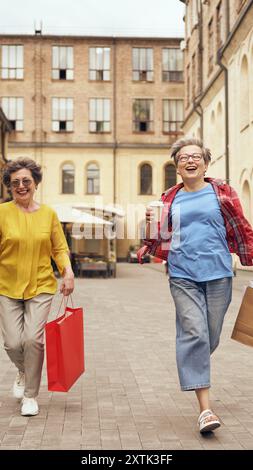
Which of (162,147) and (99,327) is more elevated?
(162,147)

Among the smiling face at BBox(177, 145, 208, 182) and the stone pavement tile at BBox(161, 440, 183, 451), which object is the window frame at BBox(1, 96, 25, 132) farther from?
the stone pavement tile at BBox(161, 440, 183, 451)

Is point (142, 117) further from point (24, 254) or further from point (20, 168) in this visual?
point (24, 254)

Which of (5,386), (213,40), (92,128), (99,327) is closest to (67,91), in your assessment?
(92,128)

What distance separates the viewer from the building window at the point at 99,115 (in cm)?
5081

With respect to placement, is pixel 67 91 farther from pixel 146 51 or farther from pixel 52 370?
pixel 52 370

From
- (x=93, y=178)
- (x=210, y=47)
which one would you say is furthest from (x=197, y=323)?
(x=93, y=178)

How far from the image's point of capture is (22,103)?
50.5 meters

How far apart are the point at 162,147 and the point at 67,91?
7.88 meters

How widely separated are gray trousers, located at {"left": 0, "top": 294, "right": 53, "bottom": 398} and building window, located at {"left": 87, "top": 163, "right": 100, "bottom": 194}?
45.5 meters

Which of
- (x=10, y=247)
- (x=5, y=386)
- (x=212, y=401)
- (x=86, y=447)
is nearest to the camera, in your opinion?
(x=86, y=447)

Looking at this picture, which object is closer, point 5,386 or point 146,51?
point 5,386

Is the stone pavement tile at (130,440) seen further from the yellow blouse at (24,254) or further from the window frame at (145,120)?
the window frame at (145,120)

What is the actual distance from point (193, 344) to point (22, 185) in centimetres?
170

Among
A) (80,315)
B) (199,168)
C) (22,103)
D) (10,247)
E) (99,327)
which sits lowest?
(99,327)
